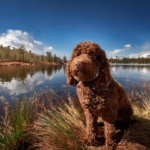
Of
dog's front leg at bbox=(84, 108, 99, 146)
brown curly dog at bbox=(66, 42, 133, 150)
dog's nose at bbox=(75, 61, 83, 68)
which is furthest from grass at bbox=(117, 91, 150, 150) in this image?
dog's nose at bbox=(75, 61, 83, 68)

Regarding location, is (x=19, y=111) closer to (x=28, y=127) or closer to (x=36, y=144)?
(x=28, y=127)

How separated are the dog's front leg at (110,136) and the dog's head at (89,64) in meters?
0.84

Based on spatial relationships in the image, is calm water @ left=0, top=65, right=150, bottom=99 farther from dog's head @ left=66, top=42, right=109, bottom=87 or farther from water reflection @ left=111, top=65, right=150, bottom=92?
dog's head @ left=66, top=42, right=109, bottom=87

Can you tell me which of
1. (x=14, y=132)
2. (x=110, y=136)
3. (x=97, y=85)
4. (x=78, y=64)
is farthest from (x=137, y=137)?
(x=14, y=132)

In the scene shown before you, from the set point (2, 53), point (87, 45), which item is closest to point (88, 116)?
point (87, 45)

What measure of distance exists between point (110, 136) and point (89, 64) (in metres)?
1.48

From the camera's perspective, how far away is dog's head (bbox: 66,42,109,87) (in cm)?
189

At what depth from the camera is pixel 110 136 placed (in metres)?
2.42

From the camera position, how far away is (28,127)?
9.07 ft

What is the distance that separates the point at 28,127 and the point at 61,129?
0.71 m

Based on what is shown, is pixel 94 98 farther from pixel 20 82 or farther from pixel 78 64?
pixel 20 82

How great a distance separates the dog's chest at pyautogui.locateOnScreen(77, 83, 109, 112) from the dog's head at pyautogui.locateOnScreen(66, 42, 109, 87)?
178mm

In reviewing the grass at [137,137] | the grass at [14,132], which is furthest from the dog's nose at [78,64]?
the grass at [137,137]

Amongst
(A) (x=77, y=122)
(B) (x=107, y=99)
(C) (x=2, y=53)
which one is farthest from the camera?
(C) (x=2, y=53)
